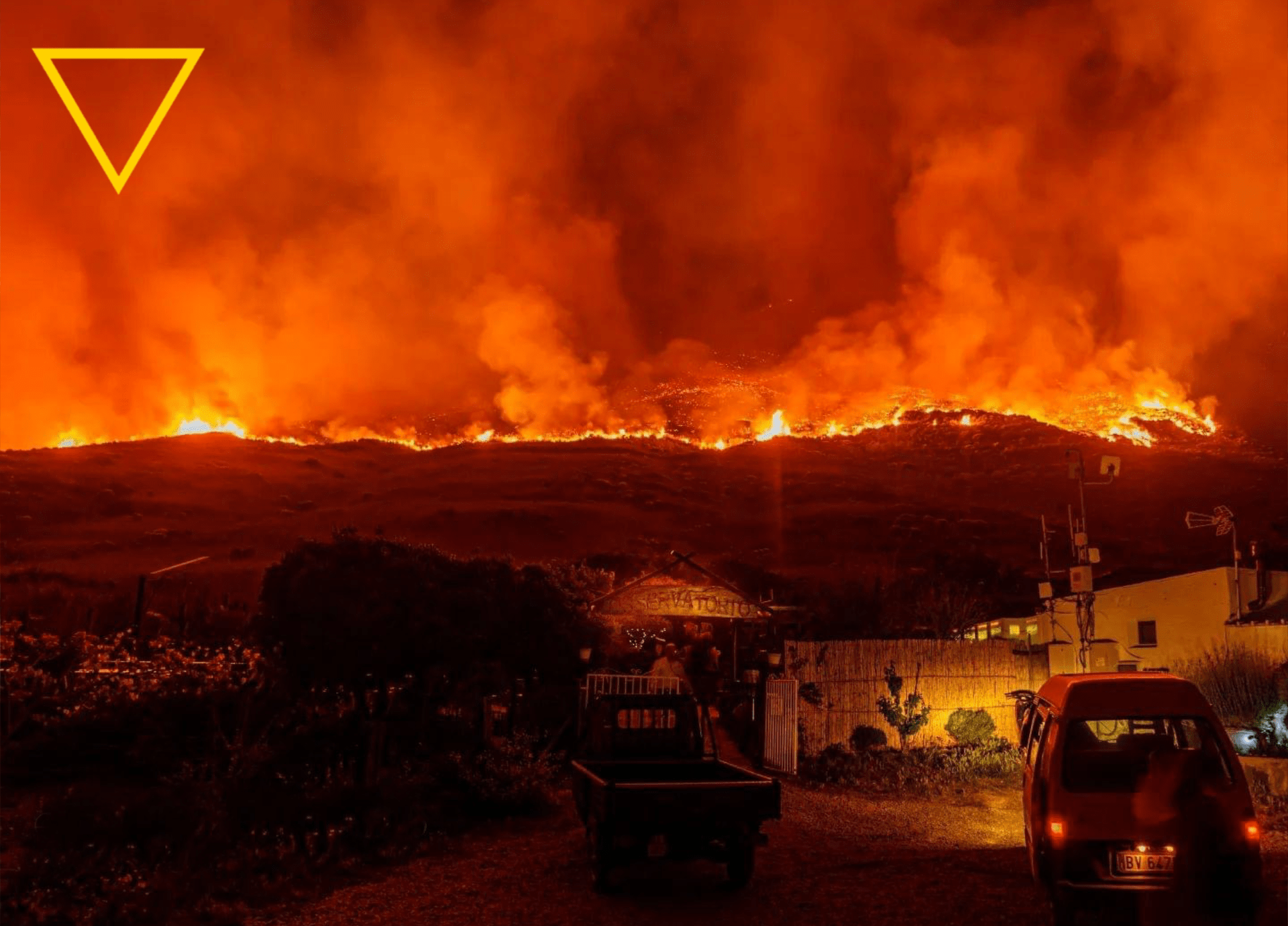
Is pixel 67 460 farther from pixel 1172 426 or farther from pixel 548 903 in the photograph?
pixel 1172 426

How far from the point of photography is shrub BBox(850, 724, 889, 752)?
18.5m

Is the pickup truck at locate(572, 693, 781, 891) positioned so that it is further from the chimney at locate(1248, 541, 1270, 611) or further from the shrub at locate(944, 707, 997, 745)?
the chimney at locate(1248, 541, 1270, 611)

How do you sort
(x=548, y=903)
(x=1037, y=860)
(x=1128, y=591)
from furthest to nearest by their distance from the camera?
(x=1128, y=591) → (x=548, y=903) → (x=1037, y=860)

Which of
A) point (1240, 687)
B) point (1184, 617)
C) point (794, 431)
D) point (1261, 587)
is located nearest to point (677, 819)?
point (1240, 687)

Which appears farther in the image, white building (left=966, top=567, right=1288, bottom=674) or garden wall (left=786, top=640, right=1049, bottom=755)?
white building (left=966, top=567, right=1288, bottom=674)

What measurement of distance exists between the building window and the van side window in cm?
2073

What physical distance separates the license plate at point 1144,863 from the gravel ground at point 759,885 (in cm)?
88

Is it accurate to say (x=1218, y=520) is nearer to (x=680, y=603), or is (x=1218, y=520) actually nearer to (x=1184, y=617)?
(x=1184, y=617)

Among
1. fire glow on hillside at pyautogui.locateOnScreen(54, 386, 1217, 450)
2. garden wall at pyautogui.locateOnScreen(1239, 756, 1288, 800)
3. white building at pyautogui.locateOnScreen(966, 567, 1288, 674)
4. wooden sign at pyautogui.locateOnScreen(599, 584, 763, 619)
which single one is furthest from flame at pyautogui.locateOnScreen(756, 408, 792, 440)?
garden wall at pyautogui.locateOnScreen(1239, 756, 1288, 800)

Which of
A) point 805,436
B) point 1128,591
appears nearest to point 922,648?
point 1128,591

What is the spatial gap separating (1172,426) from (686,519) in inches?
2708

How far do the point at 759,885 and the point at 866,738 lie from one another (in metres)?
8.90

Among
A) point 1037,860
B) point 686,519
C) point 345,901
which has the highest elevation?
point 686,519

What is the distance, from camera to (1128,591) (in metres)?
29.3
